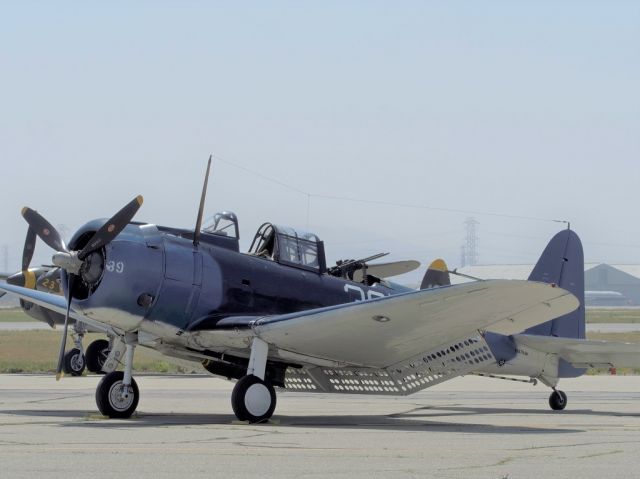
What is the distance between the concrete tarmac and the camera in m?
9.26

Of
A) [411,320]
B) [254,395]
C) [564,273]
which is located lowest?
[254,395]

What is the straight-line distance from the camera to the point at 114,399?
15758 mm

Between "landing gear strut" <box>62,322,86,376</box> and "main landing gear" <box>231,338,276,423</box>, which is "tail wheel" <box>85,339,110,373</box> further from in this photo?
"main landing gear" <box>231,338,276,423</box>

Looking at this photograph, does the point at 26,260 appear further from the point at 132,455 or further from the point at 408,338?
the point at 132,455

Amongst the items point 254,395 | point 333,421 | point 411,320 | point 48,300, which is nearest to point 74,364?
point 48,300

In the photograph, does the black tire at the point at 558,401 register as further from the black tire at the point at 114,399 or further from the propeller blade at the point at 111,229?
the propeller blade at the point at 111,229

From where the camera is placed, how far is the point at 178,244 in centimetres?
1546

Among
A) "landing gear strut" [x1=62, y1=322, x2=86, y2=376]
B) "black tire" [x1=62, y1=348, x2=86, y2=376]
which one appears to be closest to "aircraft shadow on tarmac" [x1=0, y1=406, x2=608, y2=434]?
"landing gear strut" [x1=62, y1=322, x2=86, y2=376]

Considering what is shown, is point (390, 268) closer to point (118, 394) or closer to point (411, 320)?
point (411, 320)

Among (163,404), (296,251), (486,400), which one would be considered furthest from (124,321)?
(486,400)

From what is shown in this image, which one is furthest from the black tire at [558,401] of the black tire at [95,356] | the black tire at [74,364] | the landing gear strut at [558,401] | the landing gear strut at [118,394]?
the black tire at [74,364]

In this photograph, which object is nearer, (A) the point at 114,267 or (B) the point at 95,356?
(A) the point at 114,267

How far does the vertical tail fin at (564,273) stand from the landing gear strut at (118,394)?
7568mm

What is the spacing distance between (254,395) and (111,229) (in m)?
2.81
